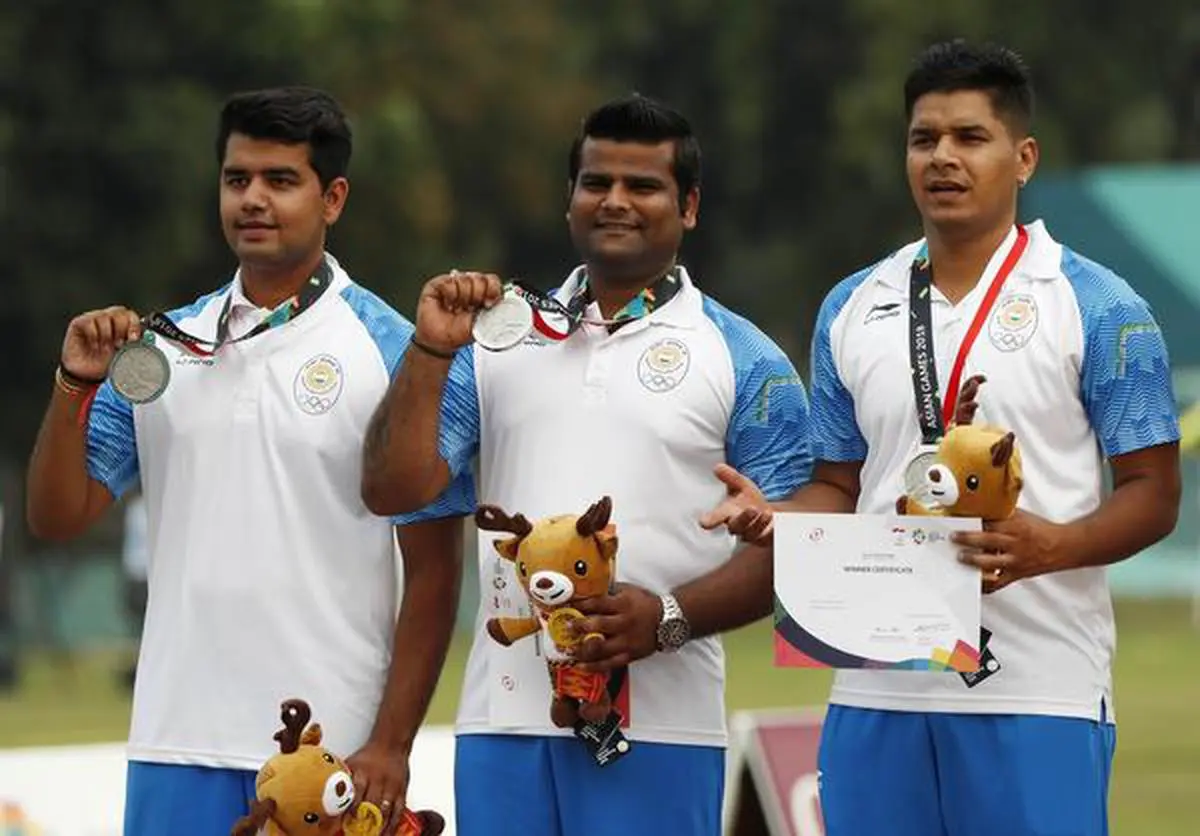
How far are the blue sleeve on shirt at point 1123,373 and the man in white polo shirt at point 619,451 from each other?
672 mm

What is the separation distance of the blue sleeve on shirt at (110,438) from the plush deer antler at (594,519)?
1.18 m

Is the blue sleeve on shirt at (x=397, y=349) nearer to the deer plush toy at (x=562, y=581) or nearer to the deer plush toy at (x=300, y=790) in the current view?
the deer plush toy at (x=562, y=581)

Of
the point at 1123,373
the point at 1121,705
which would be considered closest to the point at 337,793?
the point at 1123,373

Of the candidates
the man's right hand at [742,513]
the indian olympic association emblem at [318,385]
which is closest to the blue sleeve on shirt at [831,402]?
the man's right hand at [742,513]

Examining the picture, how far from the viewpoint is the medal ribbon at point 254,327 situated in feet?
22.1

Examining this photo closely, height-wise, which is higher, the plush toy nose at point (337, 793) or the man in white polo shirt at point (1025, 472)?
the man in white polo shirt at point (1025, 472)

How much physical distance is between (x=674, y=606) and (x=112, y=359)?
1316mm

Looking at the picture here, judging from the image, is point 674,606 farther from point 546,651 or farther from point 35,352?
point 35,352

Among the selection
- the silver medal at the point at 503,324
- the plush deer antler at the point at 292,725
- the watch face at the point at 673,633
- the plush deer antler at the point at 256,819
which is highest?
the silver medal at the point at 503,324

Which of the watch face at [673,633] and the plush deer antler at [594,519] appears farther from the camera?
the watch face at [673,633]

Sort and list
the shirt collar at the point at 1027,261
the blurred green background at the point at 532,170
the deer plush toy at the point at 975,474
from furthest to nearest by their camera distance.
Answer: the blurred green background at the point at 532,170 < the shirt collar at the point at 1027,261 < the deer plush toy at the point at 975,474

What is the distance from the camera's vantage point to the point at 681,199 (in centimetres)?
677

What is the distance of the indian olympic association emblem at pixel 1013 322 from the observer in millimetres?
6449

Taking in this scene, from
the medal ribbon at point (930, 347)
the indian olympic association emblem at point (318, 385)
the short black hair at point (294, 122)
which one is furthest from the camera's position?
the short black hair at point (294, 122)
